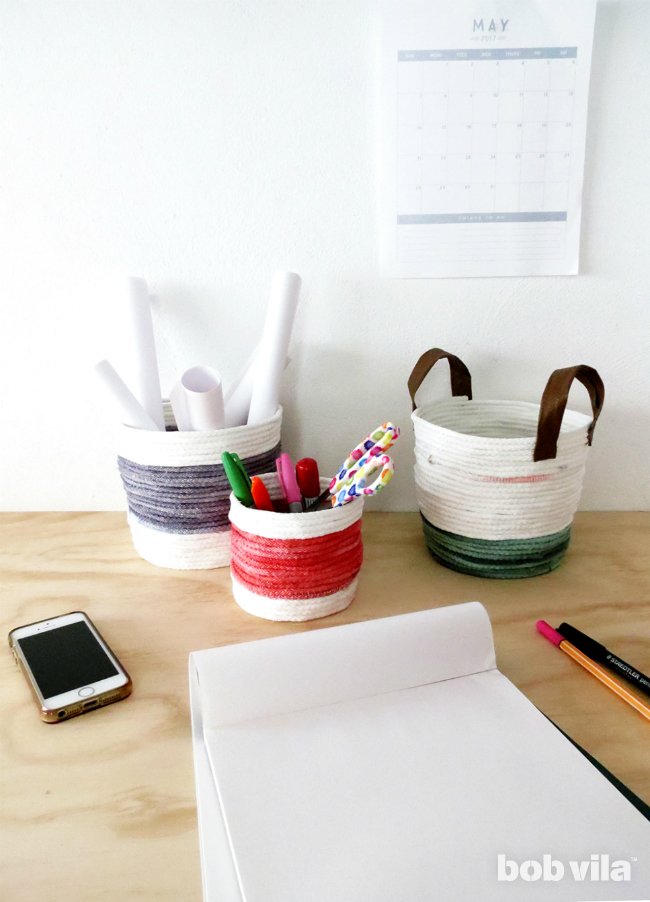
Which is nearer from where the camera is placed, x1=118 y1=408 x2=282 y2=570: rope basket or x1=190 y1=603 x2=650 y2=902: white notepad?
x1=190 y1=603 x2=650 y2=902: white notepad

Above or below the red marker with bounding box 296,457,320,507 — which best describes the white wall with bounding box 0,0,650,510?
above

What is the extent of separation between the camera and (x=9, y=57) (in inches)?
23.4

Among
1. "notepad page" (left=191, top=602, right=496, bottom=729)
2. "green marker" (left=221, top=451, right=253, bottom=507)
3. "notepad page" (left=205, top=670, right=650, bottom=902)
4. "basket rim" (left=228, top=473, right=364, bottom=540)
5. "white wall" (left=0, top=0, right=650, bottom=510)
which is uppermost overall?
"white wall" (left=0, top=0, right=650, bottom=510)

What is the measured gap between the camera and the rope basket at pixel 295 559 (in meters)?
0.50

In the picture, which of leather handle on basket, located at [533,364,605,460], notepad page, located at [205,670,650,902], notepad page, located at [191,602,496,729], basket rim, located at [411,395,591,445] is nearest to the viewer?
notepad page, located at [205,670,650,902]

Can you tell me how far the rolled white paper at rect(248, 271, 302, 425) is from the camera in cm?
58

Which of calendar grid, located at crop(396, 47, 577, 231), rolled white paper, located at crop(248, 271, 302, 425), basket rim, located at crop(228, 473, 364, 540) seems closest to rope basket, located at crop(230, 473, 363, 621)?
basket rim, located at crop(228, 473, 364, 540)

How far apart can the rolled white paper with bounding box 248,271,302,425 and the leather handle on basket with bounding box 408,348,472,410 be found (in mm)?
122

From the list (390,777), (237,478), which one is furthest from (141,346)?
(390,777)

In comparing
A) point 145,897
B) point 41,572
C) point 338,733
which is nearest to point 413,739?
point 338,733

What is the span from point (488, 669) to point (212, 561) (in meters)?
0.26

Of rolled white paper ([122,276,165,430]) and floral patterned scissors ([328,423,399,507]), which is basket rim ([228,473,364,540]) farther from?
rolled white paper ([122,276,165,430])

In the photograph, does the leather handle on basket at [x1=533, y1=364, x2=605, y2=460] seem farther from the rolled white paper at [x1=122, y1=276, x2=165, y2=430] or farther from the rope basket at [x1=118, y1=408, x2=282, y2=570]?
the rolled white paper at [x1=122, y1=276, x2=165, y2=430]

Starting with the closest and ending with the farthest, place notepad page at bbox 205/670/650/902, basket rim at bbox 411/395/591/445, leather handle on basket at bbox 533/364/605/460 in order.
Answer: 1. notepad page at bbox 205/670/650/902
2. leather handle on basket at bbox 533/364/605/460
3. basket rim at bbox 411/395/591/445
